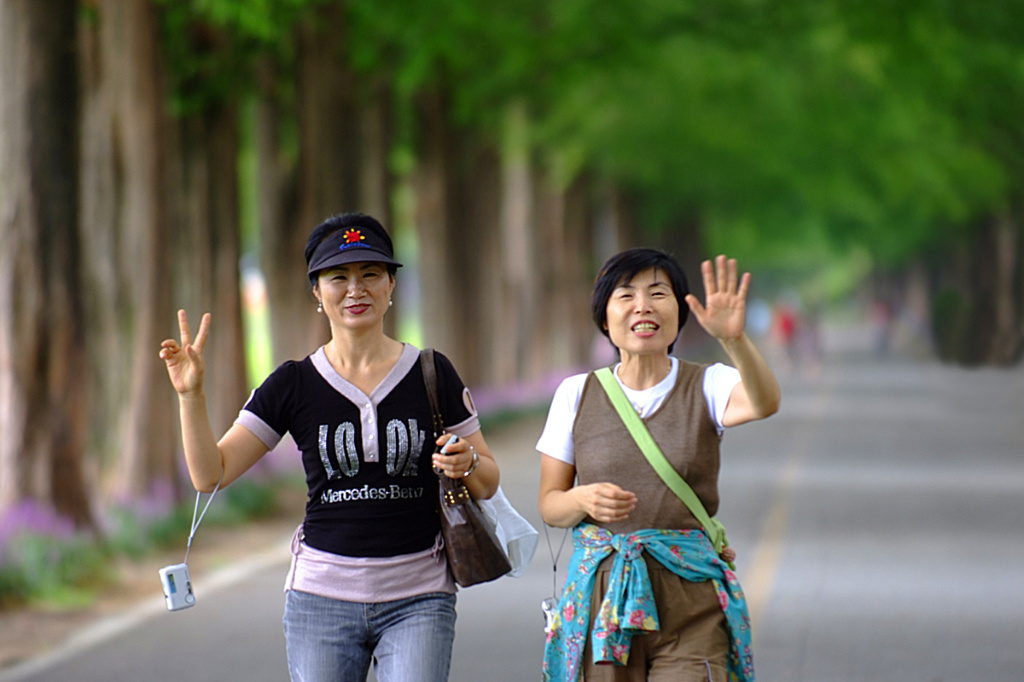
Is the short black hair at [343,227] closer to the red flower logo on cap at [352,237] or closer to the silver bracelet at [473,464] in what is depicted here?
the red flower logo on cap at [352,237]

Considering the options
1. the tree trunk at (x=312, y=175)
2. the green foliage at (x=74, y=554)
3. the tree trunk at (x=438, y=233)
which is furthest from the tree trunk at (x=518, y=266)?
the green foliage at (x=74, y=554)

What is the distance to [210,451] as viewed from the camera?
4.42 m

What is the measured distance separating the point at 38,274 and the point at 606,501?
7.99 meters

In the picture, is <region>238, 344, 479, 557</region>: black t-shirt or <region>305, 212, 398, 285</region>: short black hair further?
<region>305, 212, 398, 285</region>: short black hair

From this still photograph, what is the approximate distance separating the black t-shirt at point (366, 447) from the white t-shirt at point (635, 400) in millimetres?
309

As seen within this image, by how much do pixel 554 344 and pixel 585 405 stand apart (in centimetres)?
3475

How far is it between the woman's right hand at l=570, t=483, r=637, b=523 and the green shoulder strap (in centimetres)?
11

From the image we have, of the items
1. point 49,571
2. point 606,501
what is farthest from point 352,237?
point 49,571

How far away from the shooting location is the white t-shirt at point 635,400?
4633 millimetres

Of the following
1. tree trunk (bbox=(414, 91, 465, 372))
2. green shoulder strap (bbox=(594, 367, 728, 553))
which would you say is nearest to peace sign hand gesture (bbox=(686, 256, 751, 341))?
green shoulder strap (bbox=(594, 367, 728, 553))

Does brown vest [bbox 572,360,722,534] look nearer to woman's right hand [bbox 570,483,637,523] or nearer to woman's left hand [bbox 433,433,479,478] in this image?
woman's right hand [bbox 570,483,637,523]

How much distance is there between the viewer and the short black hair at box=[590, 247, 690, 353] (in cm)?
470

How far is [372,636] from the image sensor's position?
175 inches

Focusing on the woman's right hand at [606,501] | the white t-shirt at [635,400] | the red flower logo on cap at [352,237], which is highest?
the red flower logo on cap at [352,237]
